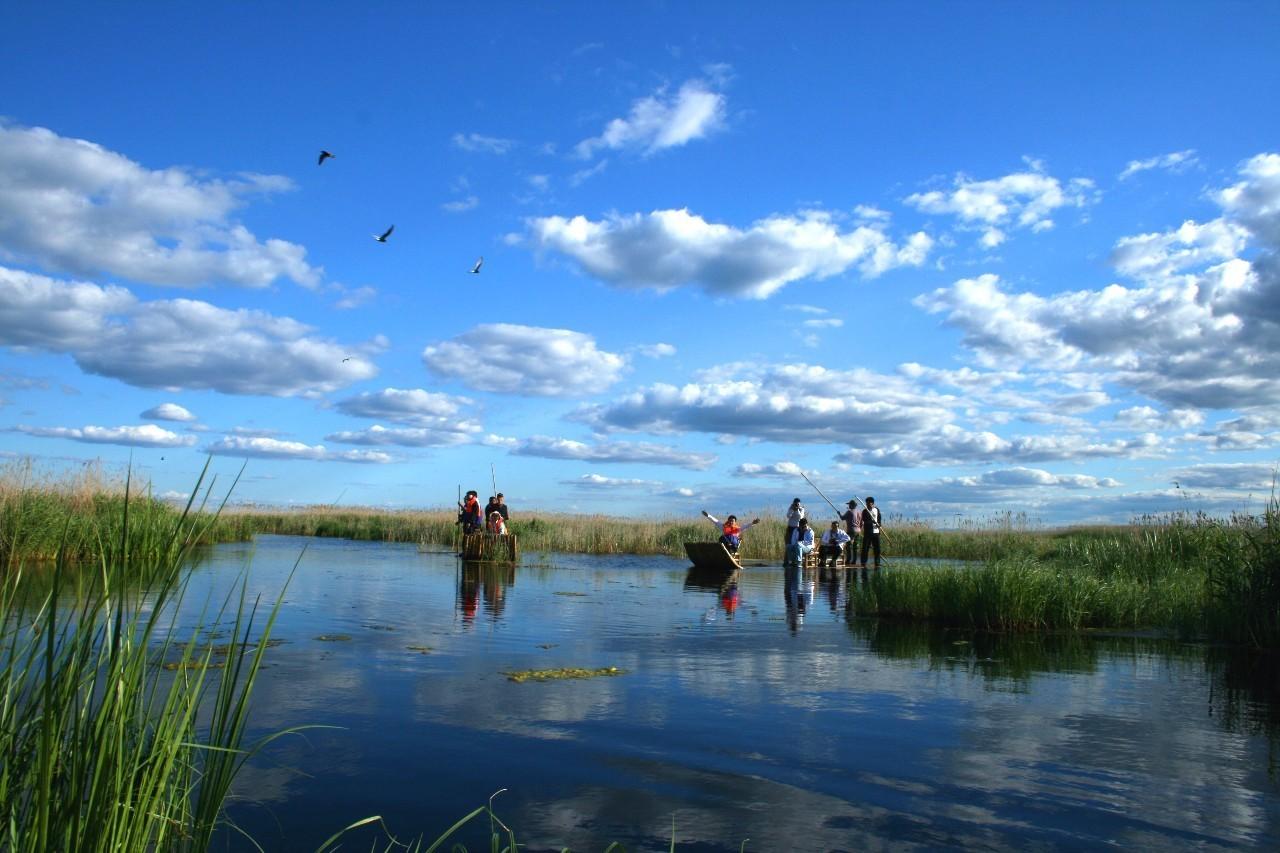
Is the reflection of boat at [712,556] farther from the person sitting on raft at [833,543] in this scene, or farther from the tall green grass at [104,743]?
the tall green grass at [104,743]

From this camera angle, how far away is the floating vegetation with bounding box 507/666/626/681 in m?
8.50

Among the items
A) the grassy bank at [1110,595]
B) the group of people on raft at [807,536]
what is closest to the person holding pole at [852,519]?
the group of people on raft at [807,536]

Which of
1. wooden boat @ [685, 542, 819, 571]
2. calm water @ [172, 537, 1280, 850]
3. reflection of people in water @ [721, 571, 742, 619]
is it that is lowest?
calm water @ [172, 537, 1280, 850]

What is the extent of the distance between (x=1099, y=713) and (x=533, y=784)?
468 centimetres

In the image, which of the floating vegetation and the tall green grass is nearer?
the tall green grass

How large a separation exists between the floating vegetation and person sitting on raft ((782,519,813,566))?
1792 cm

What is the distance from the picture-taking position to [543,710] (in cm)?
725

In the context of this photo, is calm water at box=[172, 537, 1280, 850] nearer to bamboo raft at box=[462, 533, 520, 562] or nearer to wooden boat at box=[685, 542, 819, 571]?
bamboo raft at box=[462, 533, 520, 562]

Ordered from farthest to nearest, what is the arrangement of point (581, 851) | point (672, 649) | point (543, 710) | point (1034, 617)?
point (1034, 617) < point (672, 649) < point (543, 710) < point (581, 851)

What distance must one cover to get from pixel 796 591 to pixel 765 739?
42.1 feet

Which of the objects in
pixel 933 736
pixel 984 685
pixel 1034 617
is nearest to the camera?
pixel 933 736

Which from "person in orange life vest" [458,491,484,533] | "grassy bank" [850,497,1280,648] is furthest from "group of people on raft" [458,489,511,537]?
"grassy bank" [850,497,1280,648]

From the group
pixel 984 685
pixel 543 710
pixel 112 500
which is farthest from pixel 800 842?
pixel 112 500

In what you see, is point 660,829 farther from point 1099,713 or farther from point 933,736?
point 1099,713
